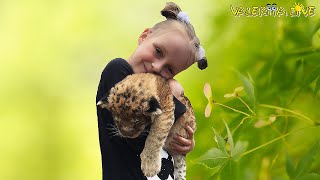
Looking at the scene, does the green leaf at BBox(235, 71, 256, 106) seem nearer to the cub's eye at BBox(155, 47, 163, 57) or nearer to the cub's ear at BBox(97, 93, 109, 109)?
the cub's eye at BBox(155, 47, 163, 57)

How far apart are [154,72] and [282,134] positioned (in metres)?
0.78

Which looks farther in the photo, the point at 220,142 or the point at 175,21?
the point at 220,142

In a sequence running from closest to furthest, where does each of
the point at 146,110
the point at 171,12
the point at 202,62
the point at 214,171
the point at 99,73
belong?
A: the point at 146,110
the point at 171,12
the point at 202,62
the point at 99,73
the point at 214,171

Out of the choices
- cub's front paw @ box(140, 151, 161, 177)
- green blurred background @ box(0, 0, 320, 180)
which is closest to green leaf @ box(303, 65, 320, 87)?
green blurred background @ box(0, 0, 320, 180)

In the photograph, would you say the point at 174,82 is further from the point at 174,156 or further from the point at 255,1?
the point at 255,1

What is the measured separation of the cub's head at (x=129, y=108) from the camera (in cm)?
148

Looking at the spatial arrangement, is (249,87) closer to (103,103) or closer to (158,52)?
(158,52)

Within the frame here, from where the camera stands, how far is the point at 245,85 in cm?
209

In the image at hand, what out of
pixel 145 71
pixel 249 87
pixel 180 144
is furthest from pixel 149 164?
pixel 249 87

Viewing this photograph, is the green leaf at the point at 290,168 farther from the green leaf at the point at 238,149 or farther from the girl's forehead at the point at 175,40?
the girl's forehead at the point at 175,40

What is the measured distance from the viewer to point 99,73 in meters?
1.96

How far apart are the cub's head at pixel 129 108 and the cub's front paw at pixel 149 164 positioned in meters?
0.08

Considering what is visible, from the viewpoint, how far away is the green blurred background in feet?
6.34

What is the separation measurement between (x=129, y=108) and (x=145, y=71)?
0.51 ft
